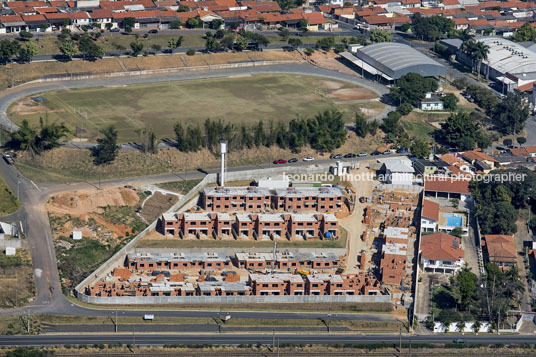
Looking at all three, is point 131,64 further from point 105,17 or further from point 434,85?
point 434,85

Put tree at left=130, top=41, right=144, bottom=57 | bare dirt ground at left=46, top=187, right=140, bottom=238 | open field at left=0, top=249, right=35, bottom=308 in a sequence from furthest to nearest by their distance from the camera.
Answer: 1. tree at left=130, top=41, right=144, bottom=57
2. bare dirt ground at left=46, top=187, right=140, bottom=238
3. open field at left=0, top=249, right=35, bottom=308

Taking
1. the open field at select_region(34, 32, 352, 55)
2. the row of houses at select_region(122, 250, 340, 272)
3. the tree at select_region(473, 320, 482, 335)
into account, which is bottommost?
the tree at select_region(473, 320, 482, 335)

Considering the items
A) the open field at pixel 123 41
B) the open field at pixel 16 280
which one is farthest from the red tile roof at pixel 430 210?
the open field at pixel 123 41

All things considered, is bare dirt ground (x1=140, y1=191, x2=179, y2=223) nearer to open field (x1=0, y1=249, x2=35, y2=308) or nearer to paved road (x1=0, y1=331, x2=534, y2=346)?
open field (x1=0, y1=249, x2=35, y2=308)

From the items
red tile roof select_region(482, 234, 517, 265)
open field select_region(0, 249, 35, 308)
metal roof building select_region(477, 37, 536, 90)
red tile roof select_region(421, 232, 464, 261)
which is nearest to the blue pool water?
red tile roof select_region(421, 232, 464, 261)

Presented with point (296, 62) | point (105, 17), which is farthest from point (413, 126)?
point (105, 17)

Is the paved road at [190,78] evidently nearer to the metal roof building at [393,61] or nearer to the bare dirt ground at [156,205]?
the metal roof building at [393,61]
